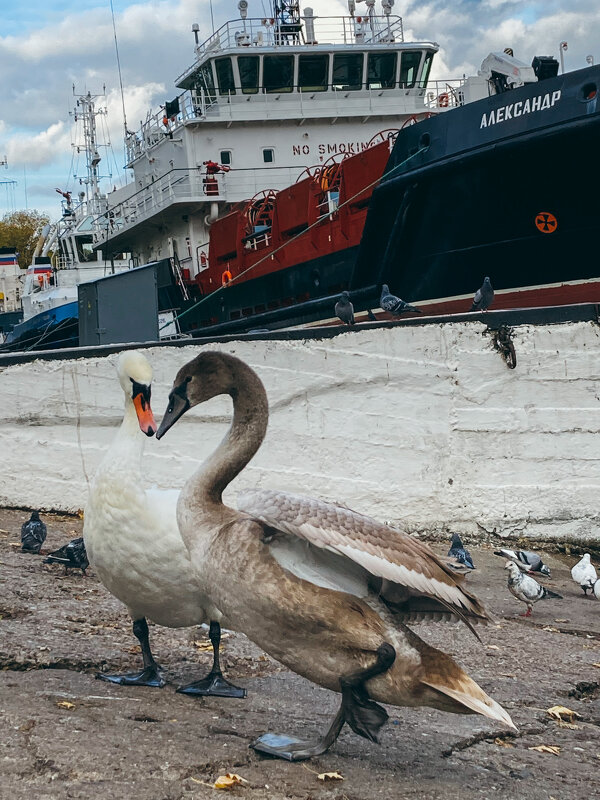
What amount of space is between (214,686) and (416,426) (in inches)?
164

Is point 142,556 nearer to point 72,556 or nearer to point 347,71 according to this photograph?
point 72,556

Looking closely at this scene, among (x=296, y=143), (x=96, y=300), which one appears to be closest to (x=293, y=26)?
(x=296, y=143)

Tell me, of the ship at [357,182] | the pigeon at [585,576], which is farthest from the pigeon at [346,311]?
the pigeon at [585,576]

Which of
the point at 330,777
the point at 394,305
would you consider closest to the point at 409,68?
the point at 394,305

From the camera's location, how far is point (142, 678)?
403 centimetres

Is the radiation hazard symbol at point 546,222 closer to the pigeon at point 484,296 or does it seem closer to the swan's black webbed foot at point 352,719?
the pigeon at point 484,296

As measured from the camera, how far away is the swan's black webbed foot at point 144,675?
158 inches

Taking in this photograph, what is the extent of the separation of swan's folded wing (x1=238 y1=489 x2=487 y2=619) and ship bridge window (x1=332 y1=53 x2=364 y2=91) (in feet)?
58.4

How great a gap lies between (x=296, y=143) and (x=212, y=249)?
3976 mm

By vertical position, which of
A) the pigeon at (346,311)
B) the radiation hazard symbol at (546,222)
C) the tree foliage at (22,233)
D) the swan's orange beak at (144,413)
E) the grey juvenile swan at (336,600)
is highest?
the tree foliage at (22,233)

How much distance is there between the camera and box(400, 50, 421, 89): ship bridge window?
20047 mm

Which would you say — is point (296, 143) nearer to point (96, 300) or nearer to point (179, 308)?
point (179, 308)

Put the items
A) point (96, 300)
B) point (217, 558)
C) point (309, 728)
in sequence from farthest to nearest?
point (96, 300)
point (309, 728)
point (217, 558)

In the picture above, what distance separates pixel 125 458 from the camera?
13.4ft
